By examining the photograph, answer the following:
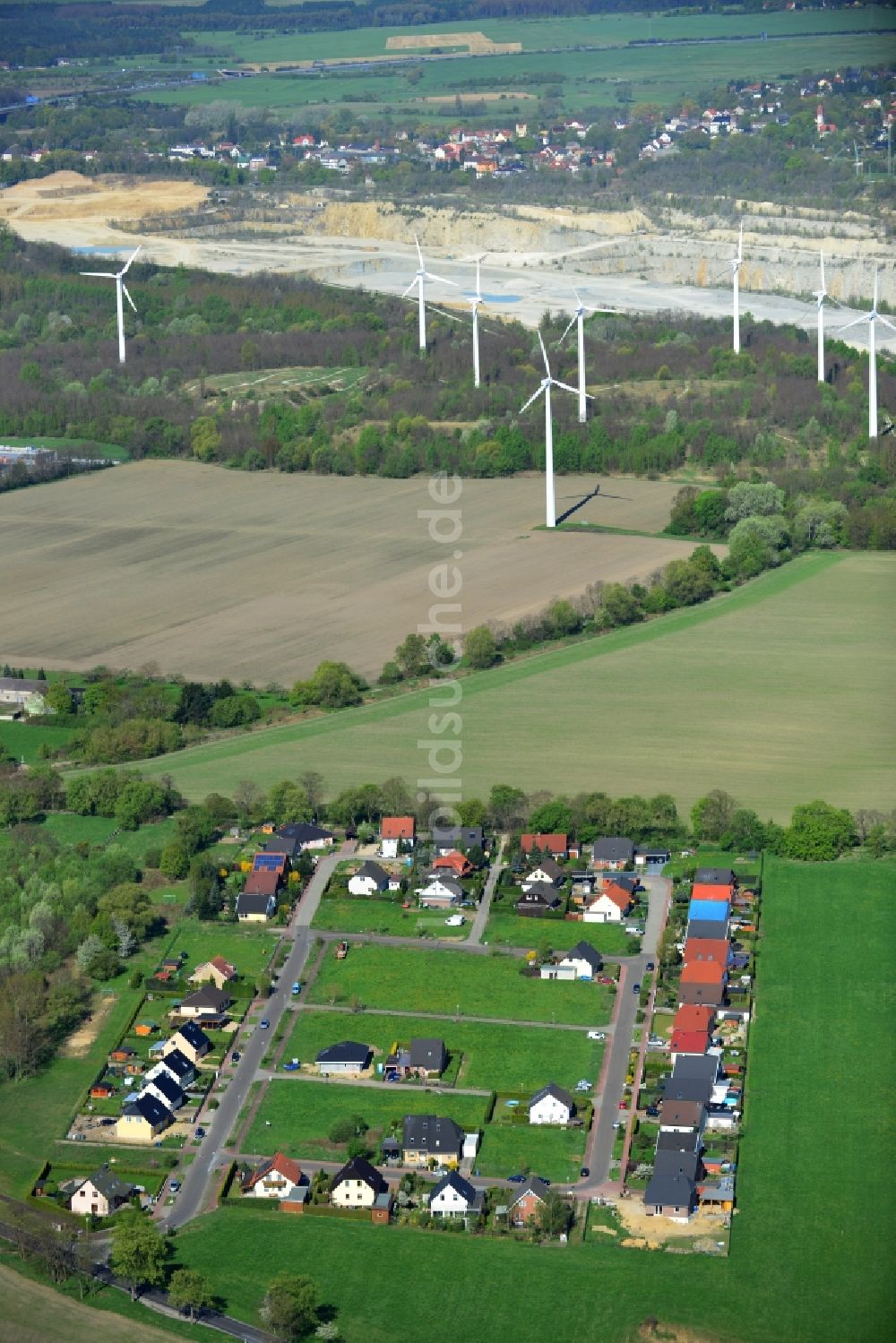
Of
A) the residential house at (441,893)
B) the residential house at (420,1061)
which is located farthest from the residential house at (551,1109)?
the residential house at (441,893)

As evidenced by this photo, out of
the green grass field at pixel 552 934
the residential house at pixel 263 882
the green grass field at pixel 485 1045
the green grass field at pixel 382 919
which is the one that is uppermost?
the residential house at pixel 263 882

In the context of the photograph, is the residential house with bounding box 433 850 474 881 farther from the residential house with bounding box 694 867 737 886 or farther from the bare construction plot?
the bare construction plot

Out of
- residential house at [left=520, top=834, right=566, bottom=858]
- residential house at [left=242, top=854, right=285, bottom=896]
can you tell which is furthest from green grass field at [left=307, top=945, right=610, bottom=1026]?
Answer: residential house at [left=520, top=834, right=566, bottom=858]

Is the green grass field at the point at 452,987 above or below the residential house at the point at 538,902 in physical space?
below

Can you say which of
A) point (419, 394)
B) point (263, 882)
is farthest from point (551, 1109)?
point (419, 394)

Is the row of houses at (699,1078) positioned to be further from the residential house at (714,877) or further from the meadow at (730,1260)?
the meadow at (730,1260)

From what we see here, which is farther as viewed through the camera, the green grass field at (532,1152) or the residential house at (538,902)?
the residential house at (538,902)
